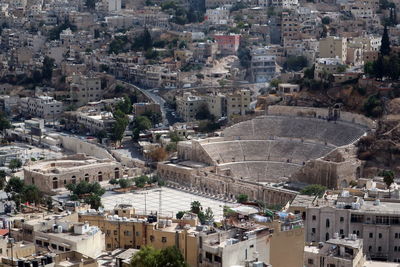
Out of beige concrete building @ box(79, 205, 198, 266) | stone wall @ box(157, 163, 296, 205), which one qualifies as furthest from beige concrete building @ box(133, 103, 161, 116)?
beige concrete building @ box(79, 205, 198, 266)

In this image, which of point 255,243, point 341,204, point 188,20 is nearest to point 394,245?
point 341,204

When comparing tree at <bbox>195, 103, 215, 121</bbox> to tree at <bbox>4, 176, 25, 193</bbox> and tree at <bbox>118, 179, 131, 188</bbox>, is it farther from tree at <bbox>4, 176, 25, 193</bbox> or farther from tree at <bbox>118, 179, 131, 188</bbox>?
tree at <bbox>4, 176, 25, 193</bbox>

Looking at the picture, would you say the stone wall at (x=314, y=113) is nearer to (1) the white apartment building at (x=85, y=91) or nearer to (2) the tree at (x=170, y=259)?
(1) the white apartment building at (x=85, y=91)

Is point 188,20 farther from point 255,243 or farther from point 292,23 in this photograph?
point 255,243

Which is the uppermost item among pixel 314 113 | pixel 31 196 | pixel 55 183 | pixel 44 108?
pixel 314 113

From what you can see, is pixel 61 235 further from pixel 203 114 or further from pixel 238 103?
pixel 203 114

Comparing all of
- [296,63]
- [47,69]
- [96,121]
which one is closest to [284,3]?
[296,63]

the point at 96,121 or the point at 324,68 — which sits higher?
the point at 324,68
